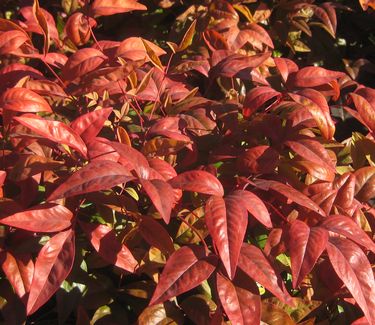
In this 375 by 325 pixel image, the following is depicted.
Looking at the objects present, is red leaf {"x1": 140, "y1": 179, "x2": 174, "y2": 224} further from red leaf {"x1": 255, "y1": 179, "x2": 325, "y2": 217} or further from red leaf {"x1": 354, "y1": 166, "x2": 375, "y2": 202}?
red leaf {"x1": 354, "y1": 166, "x2": 375, "y2": 202}

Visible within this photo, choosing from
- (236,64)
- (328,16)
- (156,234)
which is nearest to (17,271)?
(156,234)

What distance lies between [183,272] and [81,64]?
0.64m

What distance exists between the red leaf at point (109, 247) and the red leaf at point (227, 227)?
220mm

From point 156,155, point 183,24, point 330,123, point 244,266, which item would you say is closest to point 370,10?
point 183,24

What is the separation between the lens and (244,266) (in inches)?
44.7

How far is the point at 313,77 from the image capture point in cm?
→ 151

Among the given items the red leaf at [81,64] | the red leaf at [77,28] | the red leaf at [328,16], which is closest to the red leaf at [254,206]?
the red leaf at [81,64]

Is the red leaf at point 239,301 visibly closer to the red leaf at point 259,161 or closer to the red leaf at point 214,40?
the red leaf at point 259,161

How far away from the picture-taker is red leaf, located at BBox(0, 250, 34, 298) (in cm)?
118

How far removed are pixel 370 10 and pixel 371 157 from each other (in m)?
1.01

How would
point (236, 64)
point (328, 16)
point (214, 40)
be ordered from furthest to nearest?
point (328, 16) < point (214, 40) < point (236, 64)

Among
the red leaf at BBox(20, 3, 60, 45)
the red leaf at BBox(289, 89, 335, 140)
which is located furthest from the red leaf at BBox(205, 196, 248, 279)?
the red leaf at BBox(20, 3, 60, 45)

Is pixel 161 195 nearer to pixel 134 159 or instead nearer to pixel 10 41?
pixel 134 159

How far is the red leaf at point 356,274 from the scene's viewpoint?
3.64 ft
